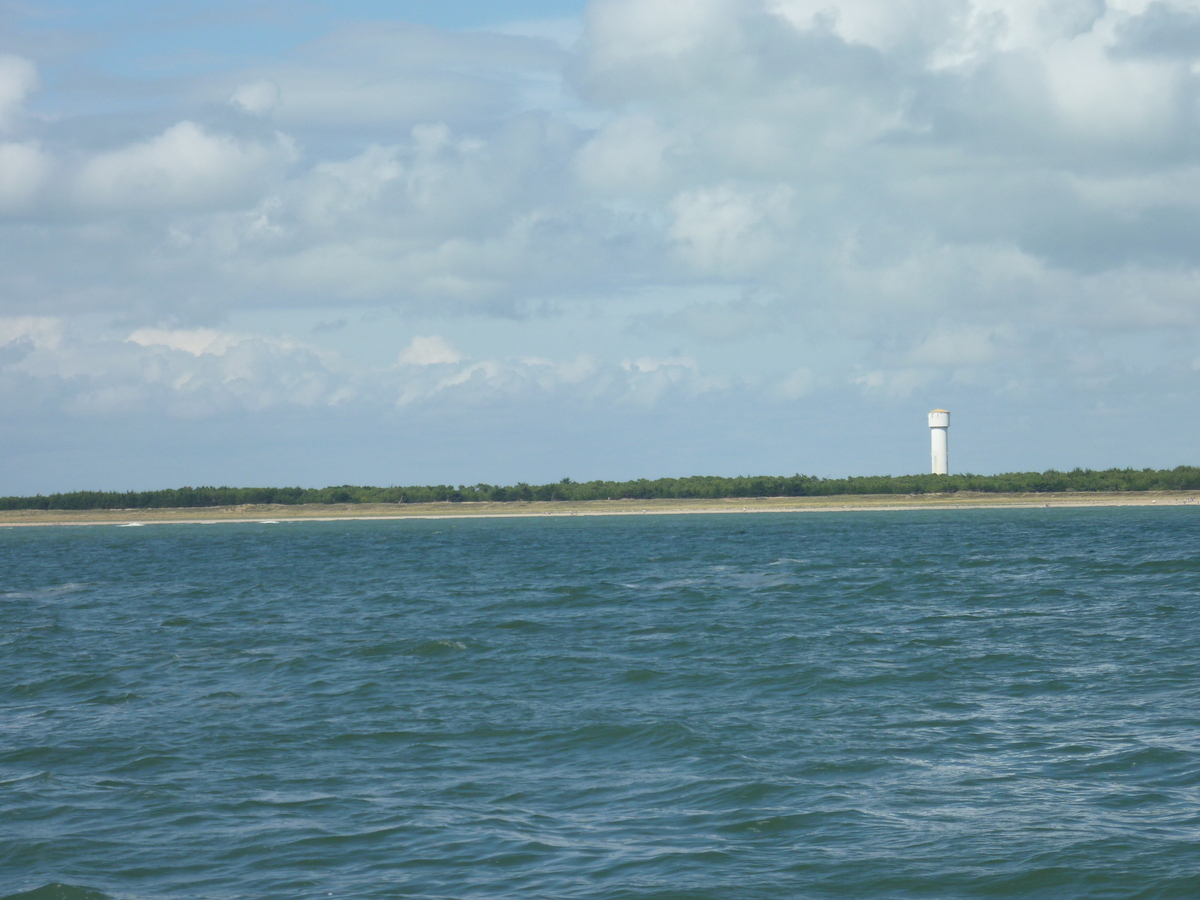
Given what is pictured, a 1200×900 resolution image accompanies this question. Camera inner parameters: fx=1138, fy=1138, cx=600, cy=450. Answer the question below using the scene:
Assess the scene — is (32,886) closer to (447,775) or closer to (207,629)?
(447,775)

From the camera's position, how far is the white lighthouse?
14962cm

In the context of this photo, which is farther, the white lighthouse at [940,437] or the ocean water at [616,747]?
the white lighthouse at [940,437]

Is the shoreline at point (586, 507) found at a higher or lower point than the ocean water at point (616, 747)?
higher

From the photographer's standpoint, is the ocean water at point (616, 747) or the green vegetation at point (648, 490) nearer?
the ocean water at point (616, 747)

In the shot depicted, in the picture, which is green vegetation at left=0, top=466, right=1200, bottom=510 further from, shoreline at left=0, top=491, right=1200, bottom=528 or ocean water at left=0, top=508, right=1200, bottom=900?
ocean water at left=0, top=508, right=1200, bottom=900

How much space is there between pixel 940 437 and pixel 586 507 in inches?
1896

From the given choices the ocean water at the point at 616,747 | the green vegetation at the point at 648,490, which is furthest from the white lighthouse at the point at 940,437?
the ocean water at the point at 616,747

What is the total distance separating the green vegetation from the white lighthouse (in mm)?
2354

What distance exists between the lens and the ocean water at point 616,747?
11.9 meters

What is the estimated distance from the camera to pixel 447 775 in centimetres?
1593

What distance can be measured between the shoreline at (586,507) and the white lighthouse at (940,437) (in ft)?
28.4

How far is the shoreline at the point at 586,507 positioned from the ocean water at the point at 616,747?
104861 millimetres

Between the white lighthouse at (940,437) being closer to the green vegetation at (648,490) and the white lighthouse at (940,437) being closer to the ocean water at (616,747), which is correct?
the green vegetation at (648,490)

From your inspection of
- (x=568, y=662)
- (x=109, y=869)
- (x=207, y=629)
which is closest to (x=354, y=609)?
(x=207, y=629)
